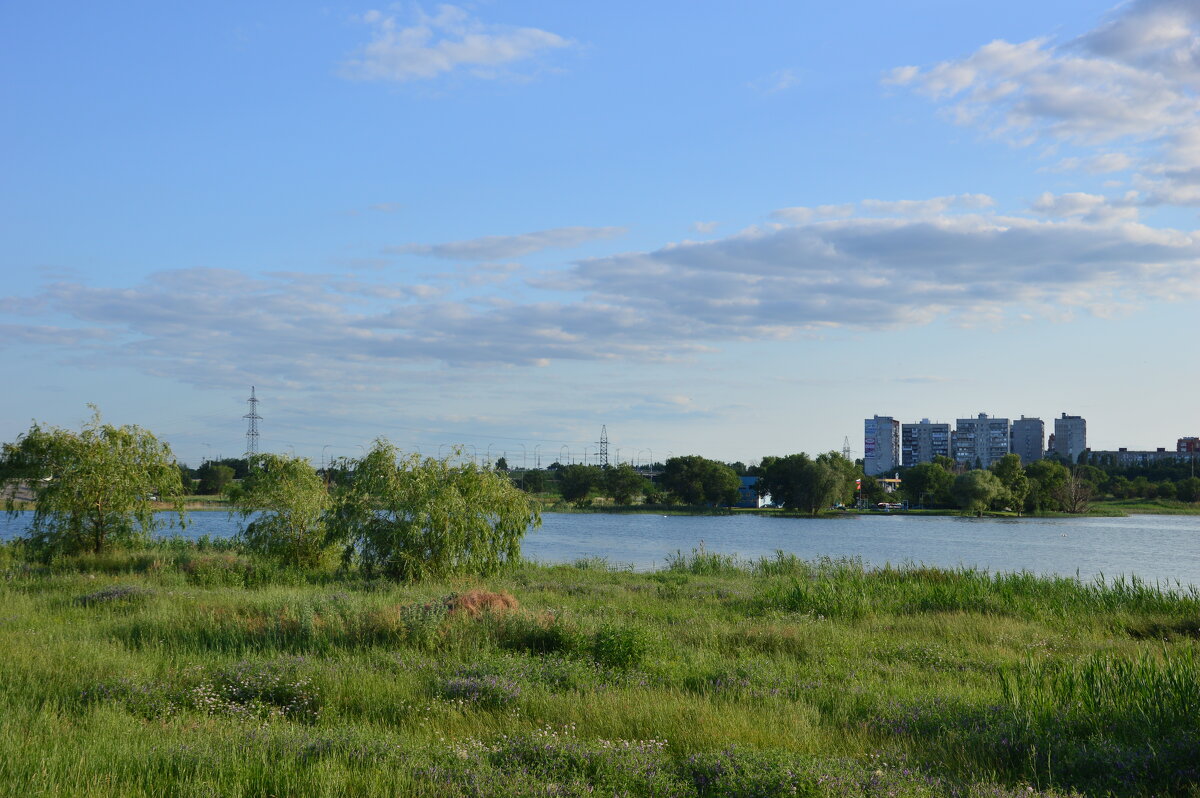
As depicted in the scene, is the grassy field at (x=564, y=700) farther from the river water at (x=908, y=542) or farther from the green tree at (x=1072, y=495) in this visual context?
the green tree at (x=1072, y=495)

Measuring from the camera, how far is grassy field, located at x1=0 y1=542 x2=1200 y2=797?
6188mm

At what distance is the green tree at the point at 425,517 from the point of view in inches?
832

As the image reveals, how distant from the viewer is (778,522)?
89.4 metres

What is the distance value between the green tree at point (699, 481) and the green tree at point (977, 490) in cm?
2820

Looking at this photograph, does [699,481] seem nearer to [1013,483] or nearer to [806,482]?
[806,482]

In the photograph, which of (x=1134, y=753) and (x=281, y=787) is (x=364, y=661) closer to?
(x=281, y=787)

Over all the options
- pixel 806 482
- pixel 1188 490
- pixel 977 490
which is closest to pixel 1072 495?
pixel 977 490

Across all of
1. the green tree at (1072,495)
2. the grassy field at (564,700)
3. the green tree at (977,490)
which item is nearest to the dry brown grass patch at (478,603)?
the grassy field at (564,700)

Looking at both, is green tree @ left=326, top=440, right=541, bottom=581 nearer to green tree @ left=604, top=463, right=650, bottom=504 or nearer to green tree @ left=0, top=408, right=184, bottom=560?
green tree @ left=0, top=408, right=184, bottom=560

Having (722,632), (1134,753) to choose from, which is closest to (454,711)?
(1134,753)

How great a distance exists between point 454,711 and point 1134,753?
18.7ft

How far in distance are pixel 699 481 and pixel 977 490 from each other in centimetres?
3392

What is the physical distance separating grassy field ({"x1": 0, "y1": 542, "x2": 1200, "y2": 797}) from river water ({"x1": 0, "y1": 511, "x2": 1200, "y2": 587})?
652 inches

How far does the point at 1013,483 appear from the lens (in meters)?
107
